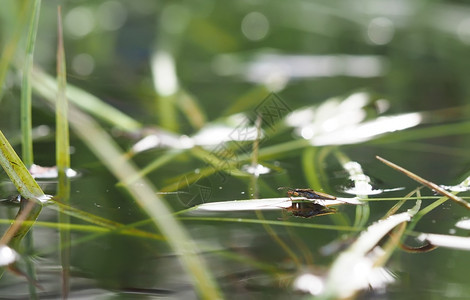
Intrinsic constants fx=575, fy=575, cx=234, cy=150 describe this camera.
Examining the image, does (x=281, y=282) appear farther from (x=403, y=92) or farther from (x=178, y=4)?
(x=178, y=4)

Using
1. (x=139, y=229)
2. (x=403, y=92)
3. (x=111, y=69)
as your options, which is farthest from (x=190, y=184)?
(x=111, y=69)

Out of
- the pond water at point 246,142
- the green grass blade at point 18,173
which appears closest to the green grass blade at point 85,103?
the pond water at point 246,142

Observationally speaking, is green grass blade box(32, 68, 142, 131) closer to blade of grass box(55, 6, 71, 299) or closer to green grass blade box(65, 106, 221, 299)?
green grass blade box(65, 106, 221, 299)

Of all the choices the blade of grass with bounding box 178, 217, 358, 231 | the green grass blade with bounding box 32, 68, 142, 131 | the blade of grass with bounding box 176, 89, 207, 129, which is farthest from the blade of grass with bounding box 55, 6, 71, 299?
the blade of grass with bounding box 176, 89, 207, 129

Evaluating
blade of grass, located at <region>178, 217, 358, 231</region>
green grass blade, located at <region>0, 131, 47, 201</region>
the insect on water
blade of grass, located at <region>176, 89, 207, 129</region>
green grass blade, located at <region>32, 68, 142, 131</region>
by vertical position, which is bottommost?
blade of grass, located at <region>178, 217, 358, 231</region>

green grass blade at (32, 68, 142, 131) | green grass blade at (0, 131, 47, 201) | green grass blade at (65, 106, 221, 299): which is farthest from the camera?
green grass blade at (32, 68, 142, 131)

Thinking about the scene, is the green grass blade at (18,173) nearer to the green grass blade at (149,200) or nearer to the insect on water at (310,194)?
the green grass blade at (149,200)

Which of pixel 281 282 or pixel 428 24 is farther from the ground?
pixel 428 24

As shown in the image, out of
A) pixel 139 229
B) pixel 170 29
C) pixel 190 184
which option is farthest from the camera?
pixel 170 29
